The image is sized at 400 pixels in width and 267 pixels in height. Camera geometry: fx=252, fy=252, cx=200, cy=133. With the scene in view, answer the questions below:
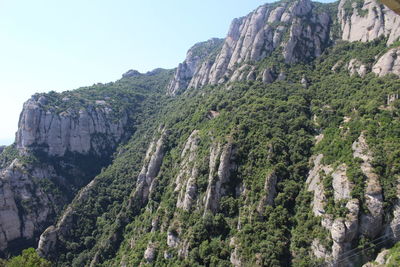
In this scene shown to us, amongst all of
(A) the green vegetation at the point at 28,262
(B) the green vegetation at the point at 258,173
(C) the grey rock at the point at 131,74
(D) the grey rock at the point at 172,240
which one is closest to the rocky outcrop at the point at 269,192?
(B) the green vegetation at the point at 258,173

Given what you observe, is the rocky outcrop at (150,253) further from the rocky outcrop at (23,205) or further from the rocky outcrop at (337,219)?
the rocky outcrop at (23,205)

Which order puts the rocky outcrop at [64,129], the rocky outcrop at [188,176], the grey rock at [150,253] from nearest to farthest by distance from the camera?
the grey rock at [150,253]
the rocky outcrop at [188,176]
the rocky outcrop at [64,129]

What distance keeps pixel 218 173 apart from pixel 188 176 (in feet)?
29.5

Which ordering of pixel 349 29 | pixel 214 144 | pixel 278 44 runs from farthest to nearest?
1. pixel 278 44
2. pixel 349 29
3. pixel 214 144

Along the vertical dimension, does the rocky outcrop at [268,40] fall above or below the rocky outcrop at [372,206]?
above

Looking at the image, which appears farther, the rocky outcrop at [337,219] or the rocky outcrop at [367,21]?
the rocky outcrop at [367,21]

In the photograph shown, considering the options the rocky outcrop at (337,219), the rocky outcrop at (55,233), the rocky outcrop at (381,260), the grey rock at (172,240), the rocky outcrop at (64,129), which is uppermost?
the rocky outcrop at (64,129)

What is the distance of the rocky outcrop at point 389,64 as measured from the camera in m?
59.1

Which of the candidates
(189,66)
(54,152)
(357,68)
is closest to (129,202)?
(54,152)

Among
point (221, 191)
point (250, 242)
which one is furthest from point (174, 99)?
point (250, 242)

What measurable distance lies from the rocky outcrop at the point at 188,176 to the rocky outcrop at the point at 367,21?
6185 centimetres

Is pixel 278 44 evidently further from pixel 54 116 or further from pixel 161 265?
pixel 54 116

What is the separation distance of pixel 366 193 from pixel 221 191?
25.1 metres

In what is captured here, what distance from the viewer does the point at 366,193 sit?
36469mm
